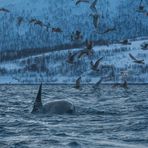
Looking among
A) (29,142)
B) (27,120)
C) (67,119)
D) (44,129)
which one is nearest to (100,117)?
(67,119)

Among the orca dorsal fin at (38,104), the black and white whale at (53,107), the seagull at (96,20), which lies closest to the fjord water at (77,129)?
the orca dorsal fin at (38,104)

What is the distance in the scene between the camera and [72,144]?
24703mm

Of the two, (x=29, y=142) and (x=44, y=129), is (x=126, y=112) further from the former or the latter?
(x=29, y=142)

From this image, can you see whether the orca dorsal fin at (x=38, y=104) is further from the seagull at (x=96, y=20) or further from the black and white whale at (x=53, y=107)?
the seagull at (x=96, y=20)

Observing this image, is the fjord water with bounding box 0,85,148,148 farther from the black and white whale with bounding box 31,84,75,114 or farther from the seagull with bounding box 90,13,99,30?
the seagull with bounding box 90,13,99,30

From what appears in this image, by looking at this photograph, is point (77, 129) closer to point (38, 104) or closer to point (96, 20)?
point (96, 20)

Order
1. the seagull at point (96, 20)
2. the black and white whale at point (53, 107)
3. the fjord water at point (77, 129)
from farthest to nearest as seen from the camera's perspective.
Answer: the black and white whale at point (53, 107) < the fjord water at point (77, 129) < the seagull at point (96, 20)

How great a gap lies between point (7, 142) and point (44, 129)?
4594mm

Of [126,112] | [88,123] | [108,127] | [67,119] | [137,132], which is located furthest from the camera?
[126,112]

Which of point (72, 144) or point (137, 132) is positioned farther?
point (137, 132)

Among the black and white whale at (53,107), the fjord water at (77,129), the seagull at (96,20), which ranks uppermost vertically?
the seagull at (96,20)

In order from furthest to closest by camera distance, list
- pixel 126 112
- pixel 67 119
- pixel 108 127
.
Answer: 1. pixel 126 112
2. pixel 67 119
3. pixel 108 127

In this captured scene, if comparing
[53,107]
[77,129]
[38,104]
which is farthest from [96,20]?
[38,104]

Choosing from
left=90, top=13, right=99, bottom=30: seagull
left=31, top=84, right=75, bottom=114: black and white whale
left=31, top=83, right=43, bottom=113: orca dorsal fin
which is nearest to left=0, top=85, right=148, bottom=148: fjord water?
left=31, top=83, right=43, bottom=113: orca dorsal fin
